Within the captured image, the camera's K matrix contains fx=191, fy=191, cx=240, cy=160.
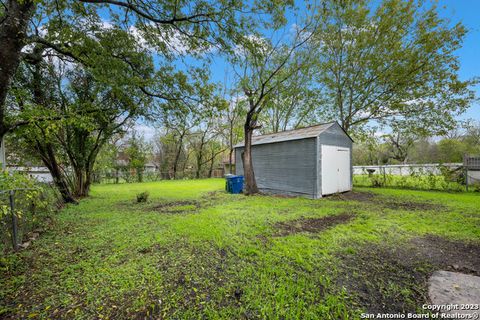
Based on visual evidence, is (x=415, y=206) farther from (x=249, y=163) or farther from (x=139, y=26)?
(x=139, y=26)

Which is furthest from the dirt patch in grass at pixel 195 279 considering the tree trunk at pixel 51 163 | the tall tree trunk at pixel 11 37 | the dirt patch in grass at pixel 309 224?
the tree trunk at pixel 51 163

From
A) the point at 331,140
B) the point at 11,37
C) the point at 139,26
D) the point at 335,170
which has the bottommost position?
the point at 335,170

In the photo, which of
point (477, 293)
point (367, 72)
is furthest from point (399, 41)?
point (477, 293)

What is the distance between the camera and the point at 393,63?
10.0m

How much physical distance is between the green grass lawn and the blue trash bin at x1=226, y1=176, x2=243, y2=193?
Answer: 4924 mm

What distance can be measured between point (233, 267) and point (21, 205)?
3.81 meters

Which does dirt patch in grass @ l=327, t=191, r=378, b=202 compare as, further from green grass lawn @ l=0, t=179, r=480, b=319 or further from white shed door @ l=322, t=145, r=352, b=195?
green grass lawn @ l=0, t=179, r=480, b=319

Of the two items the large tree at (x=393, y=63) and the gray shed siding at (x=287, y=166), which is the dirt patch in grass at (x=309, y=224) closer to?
the gray shed siding at (x=287, y=166)

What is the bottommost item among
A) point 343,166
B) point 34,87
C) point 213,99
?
point 343,166

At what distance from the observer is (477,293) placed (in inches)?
77.2

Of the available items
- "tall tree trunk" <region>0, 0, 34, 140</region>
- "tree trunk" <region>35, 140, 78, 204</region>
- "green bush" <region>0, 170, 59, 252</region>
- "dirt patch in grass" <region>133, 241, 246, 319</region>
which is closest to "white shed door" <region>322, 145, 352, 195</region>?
"dirt patch in grass" <region>133, 241, 246, 319</region>

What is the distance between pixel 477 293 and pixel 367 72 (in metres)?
11.8

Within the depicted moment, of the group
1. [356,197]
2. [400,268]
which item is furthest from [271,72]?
[400,268]

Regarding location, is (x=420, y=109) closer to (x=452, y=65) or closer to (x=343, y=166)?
(x=452, y=65)
